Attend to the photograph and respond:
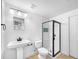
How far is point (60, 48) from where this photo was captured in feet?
11.5

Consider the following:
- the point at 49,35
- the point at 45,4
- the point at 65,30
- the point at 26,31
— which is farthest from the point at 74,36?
the point at 26,31

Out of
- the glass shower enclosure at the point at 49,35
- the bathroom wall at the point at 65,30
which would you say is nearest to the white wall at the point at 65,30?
the bathroom wall at the point at 65,30

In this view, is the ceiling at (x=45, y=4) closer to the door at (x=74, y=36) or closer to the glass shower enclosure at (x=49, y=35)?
the door at (x=74, y=36)

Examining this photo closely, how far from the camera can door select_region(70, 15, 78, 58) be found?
2.67 m

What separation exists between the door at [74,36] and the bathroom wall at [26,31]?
158 cm

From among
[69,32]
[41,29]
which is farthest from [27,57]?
[69,32]

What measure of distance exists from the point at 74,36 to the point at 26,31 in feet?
6.99

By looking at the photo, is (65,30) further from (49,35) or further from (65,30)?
(49,35)

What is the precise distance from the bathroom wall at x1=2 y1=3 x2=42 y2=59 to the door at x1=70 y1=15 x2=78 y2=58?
158 cm

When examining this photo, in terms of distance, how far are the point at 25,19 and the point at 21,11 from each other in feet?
1.26

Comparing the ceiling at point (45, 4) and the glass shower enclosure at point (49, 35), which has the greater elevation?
the ceiling at point (45, 4)

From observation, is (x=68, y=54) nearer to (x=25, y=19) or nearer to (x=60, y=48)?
(x=60, y=48)

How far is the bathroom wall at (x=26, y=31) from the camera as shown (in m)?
2.35

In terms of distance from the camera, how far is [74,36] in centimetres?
275
